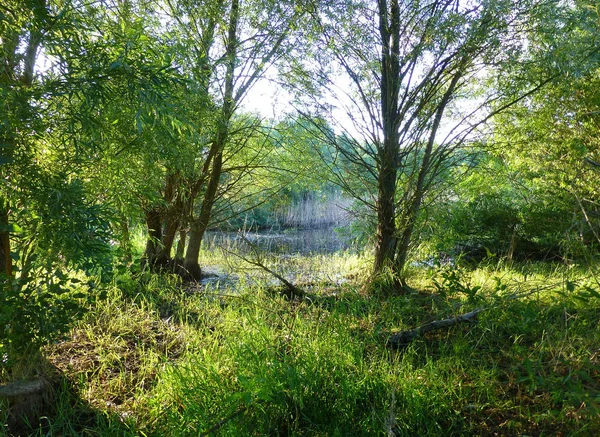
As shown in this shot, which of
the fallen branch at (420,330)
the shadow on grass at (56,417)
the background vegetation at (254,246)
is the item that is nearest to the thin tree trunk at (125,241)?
the background vegetation at (254,246)

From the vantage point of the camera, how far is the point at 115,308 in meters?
3.73

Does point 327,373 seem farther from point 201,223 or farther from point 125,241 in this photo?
point 201,223

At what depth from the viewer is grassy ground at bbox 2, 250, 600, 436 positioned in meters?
2.12

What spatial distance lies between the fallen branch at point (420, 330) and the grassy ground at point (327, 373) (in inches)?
2.4

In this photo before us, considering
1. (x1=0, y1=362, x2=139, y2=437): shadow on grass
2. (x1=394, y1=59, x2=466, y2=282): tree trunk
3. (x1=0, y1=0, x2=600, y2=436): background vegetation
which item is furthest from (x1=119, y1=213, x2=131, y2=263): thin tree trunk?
(x1=394, y1=59, x2=466, y2=282): tree trunk

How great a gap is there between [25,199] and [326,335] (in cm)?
200

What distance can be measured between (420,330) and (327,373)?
995 millimetres

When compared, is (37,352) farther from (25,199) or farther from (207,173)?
(207,173)

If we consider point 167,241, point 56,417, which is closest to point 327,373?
point 56,417

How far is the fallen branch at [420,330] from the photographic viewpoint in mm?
3033

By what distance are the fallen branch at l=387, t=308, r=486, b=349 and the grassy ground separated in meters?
0.06

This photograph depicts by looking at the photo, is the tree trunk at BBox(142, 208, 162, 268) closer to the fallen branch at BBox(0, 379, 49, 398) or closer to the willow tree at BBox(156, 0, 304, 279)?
the willow tree at BBox(156, 0, 304, 279)

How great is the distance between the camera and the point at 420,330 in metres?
3.11

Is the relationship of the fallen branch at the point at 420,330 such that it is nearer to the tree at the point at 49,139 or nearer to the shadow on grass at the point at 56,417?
the shadow on grass at the point at 56,417
